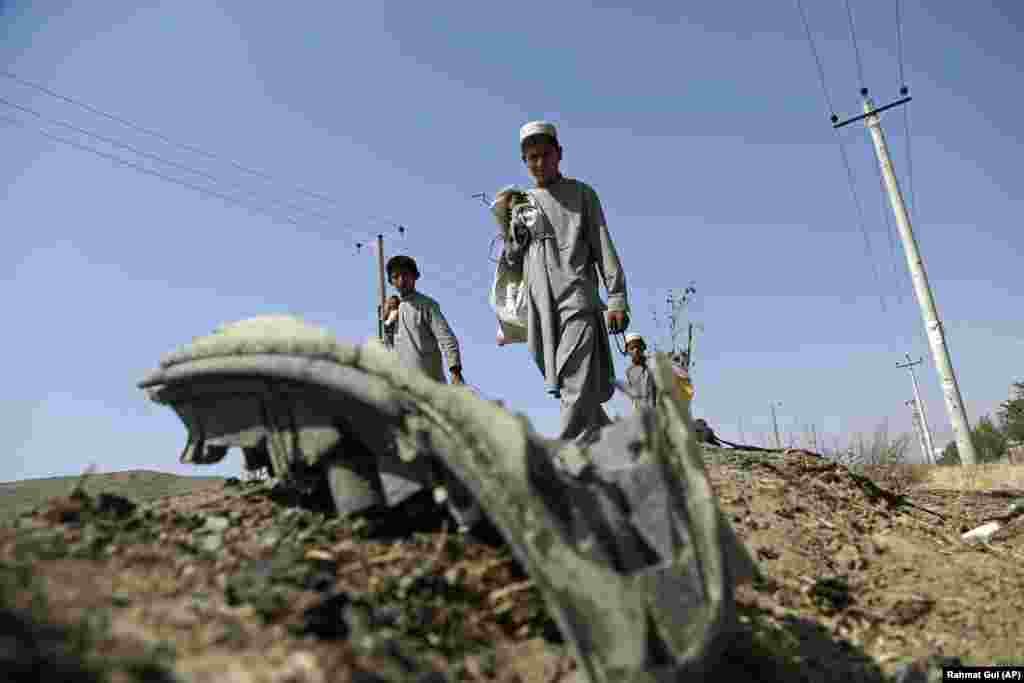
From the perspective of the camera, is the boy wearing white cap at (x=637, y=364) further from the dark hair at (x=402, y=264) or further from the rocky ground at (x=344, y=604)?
the rocky ground at (x=344, y=604)

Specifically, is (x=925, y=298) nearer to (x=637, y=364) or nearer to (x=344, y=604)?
(x=637, y=364)

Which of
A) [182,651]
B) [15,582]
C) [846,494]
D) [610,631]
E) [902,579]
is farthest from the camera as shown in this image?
[846,494]

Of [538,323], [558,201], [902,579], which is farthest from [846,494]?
[558,201]

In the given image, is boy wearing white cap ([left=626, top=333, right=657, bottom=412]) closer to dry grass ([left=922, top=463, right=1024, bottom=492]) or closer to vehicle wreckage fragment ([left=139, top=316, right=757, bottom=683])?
dry grass ([left=922, top=463, right=1024, bottom=492])

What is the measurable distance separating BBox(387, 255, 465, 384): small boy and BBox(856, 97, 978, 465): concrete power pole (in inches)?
401

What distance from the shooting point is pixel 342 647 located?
1.40 m

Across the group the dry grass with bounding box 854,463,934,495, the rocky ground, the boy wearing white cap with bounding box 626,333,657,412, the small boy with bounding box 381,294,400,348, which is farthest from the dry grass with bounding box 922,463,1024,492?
the small boy with bounding box 381,294,400,348

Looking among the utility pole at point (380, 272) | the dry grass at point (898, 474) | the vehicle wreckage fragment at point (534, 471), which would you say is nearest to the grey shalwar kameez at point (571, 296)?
the vehicle wreckage fragment at point (534, 471)

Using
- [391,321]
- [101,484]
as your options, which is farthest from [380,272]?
[101,484]

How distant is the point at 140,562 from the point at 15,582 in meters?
0.37

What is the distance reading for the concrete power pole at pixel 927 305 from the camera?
11.9 m

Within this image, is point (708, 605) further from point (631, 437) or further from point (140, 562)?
point (140, 562)

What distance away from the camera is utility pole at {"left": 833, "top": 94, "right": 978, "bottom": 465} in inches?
471

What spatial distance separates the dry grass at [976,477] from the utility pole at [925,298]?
2.68 m
